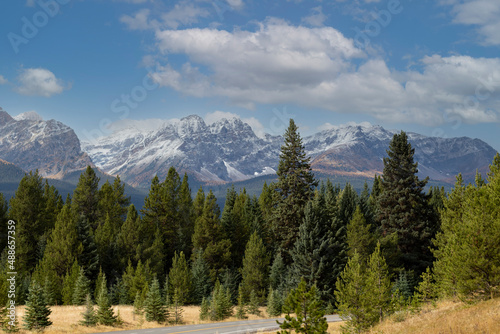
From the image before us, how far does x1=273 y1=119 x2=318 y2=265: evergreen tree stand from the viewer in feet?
153

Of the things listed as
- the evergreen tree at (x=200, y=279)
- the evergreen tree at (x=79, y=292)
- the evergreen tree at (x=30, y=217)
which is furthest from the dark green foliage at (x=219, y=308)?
the evergreen tree at (x=30, y=217)

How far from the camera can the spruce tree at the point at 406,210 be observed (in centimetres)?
5100

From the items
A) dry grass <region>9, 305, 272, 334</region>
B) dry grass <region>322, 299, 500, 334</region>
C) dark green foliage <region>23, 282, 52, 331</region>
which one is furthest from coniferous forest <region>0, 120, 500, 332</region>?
dry grass <region>322, 299, 500, 334</region>

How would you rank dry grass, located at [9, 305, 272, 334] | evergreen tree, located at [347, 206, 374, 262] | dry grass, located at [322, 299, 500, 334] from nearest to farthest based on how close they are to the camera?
dry grass, located at [322, 299, 500, 334] < dry grass, located at [9, 305, 272, 334] < evergreen tree, located at [347, 206, 374, 262]

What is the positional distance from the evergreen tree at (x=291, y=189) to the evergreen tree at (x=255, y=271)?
300 centimetres

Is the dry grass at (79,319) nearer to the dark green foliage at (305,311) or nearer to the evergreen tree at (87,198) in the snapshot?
the dark green foliage at (305,311)

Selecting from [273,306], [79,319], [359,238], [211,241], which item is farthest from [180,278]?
[359,238]

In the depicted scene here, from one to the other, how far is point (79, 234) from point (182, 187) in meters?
18.8

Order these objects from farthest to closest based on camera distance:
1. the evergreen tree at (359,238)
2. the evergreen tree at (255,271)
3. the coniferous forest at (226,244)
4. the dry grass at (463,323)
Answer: the evergreen tree at (255,271), the evergreen tree at (359,238), the coniferous forest at (226,244), the dry grass at (463,323)

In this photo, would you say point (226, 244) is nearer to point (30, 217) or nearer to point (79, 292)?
point (79, 292)

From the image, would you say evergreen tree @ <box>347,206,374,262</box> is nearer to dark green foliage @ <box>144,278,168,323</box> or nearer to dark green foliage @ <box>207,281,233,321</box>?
dark green foliage @ <box>207,281,233,321</box>

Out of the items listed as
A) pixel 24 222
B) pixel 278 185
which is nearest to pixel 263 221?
pixel 278 185

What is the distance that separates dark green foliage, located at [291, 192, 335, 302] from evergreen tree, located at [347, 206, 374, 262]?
4.82 m

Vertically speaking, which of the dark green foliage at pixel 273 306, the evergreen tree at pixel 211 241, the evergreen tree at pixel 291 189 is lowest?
the dark green foliage at pixel 273 306
